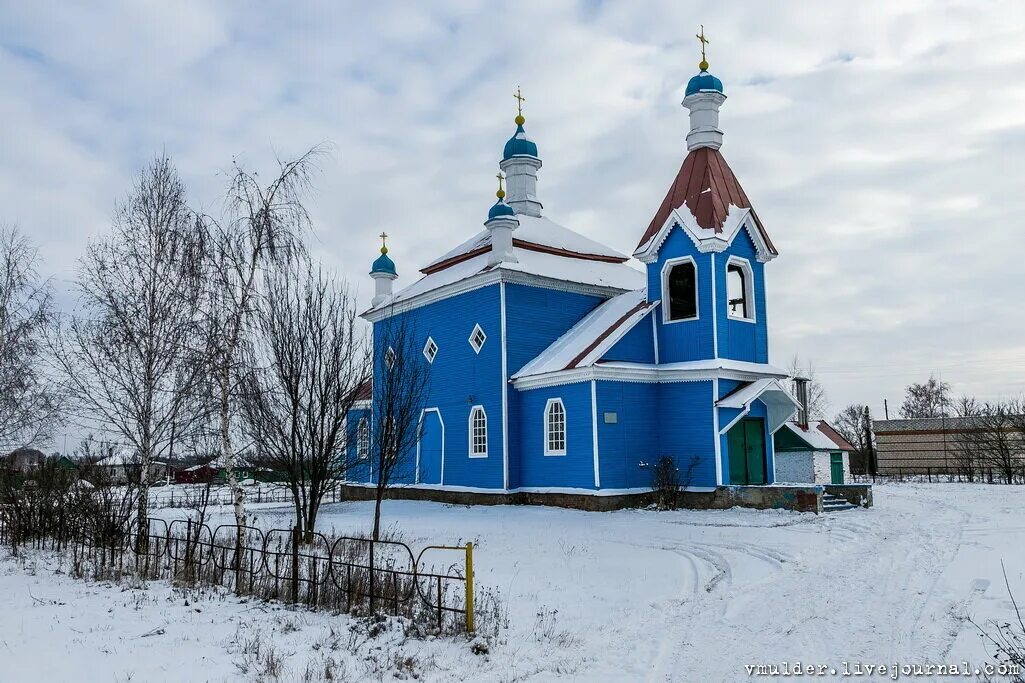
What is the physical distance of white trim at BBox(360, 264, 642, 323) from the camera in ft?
73.3

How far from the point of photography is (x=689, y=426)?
2008cm

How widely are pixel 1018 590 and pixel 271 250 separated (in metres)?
11.8

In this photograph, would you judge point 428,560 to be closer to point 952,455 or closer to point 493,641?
point 493,641

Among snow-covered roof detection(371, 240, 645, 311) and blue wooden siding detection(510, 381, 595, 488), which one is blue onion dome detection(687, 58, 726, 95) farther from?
blue wooden siding detection(510, 381, 595, 488)

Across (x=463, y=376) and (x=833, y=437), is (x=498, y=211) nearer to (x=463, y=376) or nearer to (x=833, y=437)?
(x=463, y=376)

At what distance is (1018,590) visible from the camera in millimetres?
9266

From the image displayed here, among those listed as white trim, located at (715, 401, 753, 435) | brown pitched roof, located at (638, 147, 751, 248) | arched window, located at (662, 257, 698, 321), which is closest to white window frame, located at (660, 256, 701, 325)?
arched window, located at (662, 257, 698, 321)

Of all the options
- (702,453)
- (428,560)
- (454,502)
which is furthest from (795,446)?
(428,560)

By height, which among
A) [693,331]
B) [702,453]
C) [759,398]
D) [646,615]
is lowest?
[646,615]

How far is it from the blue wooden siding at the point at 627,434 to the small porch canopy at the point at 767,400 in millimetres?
1889

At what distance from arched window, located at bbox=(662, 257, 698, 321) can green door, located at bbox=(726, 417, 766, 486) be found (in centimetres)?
324

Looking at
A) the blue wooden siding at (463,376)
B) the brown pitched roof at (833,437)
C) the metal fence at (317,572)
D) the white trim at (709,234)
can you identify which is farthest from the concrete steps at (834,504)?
the metal fence at (317,572)

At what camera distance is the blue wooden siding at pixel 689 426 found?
19578 mm

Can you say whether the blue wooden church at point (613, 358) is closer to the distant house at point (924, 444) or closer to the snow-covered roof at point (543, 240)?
the snow-covered roof at point (543, 240)
